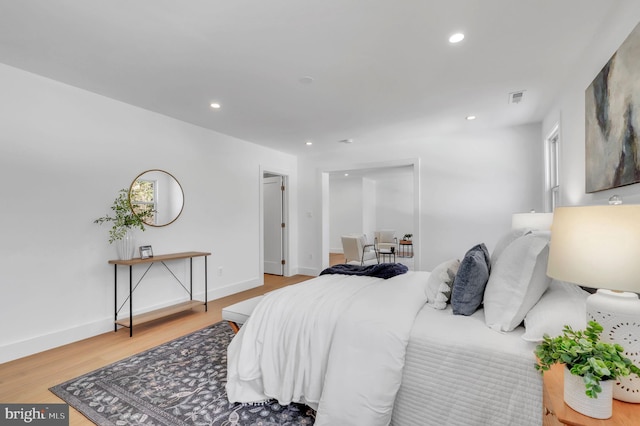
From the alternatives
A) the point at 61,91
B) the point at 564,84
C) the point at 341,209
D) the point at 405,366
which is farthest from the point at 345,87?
the point at 341,209

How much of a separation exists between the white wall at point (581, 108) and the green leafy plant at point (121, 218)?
4.19 metres

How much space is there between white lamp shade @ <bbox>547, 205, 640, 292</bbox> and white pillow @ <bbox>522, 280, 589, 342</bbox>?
0.49m

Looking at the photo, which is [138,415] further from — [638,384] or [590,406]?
[638,384]

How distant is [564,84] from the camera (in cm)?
Answer: 294

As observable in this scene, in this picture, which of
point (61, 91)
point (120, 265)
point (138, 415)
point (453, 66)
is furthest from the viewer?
point (120, 265)

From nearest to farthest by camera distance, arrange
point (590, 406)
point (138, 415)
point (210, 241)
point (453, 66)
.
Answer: point (590, 406), point (138, 415), point (453, 66), point (210, 241)

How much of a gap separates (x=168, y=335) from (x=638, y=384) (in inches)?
139

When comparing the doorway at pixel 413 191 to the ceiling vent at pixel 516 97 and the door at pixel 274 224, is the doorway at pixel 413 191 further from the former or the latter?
the ceiling vent at pixel 516 97

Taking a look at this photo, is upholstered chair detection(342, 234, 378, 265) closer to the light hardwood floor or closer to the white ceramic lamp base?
the light hardwood floor

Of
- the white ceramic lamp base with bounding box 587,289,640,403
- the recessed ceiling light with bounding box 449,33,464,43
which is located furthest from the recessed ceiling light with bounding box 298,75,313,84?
the white ceramic lamp base with bounding box 587,289,640,403

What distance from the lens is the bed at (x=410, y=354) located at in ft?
4.71

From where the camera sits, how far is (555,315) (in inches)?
55.6

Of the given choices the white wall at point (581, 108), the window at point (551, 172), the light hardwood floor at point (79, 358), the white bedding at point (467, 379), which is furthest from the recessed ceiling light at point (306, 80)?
the window at point (551, 172)

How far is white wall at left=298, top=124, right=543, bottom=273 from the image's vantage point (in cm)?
426
